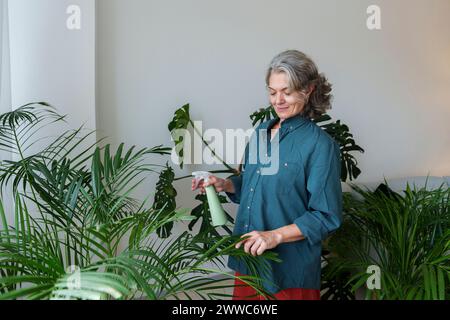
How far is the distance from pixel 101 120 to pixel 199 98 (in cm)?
62

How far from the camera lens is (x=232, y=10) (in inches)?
116

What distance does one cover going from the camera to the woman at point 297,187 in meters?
1.29

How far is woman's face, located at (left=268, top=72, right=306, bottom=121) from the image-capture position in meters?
1.37

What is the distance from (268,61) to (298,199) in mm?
1850

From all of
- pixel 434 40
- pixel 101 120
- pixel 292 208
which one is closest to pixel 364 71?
pixel 434 40

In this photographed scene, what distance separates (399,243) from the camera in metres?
1.74

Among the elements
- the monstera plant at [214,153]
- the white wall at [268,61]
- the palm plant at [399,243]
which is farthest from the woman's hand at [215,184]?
the white wall at [268,61]

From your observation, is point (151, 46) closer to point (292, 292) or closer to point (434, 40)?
point (292, 292)

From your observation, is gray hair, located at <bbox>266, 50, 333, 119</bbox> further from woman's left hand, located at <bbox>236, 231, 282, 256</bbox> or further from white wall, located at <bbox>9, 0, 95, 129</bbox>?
white wall, located at <bbox>9, 0, 95, 129</bbox>
